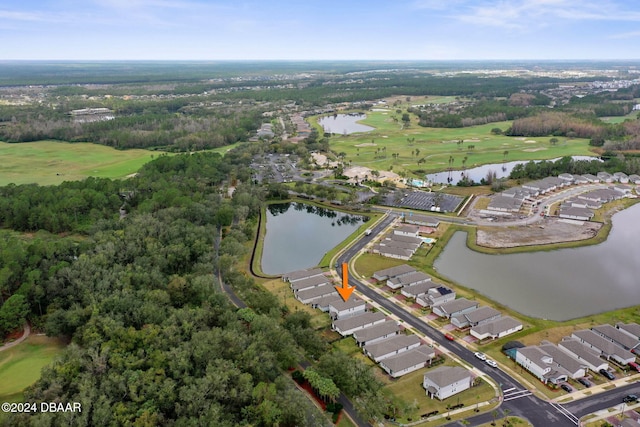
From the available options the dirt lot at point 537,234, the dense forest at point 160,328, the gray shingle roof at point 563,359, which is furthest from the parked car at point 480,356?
the dirt lot at point 537,234

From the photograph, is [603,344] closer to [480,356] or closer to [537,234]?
[480,356]

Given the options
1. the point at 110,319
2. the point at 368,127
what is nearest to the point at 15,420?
the point at 110,319

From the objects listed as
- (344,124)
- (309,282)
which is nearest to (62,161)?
(309,282)

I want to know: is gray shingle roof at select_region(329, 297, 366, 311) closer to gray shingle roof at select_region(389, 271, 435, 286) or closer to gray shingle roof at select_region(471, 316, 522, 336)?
gray shingle roof at select_region(389, 271, 435, 286)

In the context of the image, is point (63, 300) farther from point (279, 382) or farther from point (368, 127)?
point (368, 127)

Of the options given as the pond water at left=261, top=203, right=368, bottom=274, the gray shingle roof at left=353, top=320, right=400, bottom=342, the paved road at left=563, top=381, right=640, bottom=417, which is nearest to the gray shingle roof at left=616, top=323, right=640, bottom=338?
the paved road at left=563, top=381, right=640, bottom=417

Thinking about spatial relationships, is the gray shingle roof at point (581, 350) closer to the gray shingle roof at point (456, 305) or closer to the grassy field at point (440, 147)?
the gray shingle roof at point (456, 305)
